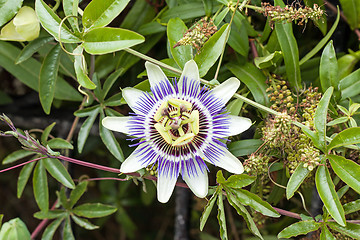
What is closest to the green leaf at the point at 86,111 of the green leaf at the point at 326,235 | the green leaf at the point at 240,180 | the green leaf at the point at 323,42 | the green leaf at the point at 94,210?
the green leaf at the point at 94,210

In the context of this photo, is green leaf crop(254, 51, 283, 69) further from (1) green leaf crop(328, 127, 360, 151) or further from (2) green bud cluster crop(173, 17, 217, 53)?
(1) green leaf crop(328, 127, 360, 151)

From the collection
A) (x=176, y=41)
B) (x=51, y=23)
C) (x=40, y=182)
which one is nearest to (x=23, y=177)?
(x=40, y=182)

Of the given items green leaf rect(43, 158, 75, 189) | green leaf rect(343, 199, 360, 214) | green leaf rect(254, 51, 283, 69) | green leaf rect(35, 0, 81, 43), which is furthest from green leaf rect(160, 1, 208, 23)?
green leaf rect(343, 199, 360, 214)

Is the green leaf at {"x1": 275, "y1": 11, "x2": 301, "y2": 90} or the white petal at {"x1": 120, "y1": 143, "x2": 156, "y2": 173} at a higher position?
the green leaf at {"x1": 275, "y1": 11, "x2": 301, "y2": 90}

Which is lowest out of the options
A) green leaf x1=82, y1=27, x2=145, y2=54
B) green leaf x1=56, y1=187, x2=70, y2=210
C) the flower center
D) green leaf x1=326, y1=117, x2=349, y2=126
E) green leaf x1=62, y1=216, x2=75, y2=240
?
green leaf x1=62, y1=216, x2=75, y2=240

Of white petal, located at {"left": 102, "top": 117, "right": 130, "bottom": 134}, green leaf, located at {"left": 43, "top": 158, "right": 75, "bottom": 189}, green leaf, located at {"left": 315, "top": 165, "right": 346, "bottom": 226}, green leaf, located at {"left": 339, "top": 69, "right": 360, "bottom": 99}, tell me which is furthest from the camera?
green leaf, located at {"left": 43, "top": 158, "right": 75, "bottom": 189}

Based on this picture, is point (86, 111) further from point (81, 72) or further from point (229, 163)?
point (229, 163)

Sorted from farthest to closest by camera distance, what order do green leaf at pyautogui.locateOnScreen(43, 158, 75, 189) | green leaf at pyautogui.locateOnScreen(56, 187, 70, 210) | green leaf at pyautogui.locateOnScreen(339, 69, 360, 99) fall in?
1. green leaf at pyautogui.locateOnScreen(56, 187, 70, 210)
2. green leaf at pyautogui.locateOnScreen(43, 158, 75, 189)
3. green leaf at pyautogui.locateOnScreen(339, 69, 360, 99)

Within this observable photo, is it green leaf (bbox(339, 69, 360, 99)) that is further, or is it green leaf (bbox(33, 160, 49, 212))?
green leaf (bbox(33, 160, 49, 212))
